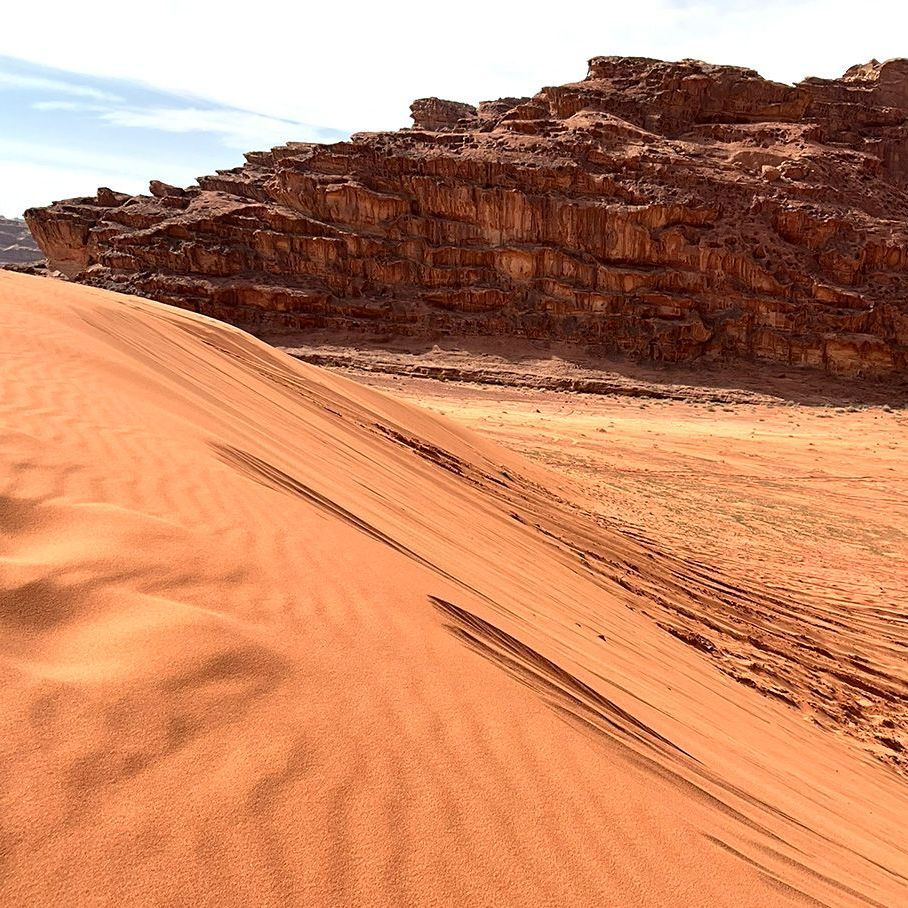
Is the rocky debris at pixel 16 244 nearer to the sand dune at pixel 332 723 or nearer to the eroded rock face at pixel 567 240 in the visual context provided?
the eroded rock face at pixel 567 240

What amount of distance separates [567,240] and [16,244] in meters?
82.8

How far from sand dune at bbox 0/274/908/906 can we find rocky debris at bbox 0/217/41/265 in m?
88.5

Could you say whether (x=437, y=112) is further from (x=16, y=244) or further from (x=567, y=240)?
(x=16, y=244)

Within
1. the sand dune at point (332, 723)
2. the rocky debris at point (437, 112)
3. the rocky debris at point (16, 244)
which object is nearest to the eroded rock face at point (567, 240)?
the rocky debris at point (437, 112)

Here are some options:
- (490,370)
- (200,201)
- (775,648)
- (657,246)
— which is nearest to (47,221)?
(200,201)

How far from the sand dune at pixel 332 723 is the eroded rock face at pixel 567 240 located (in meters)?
27.5

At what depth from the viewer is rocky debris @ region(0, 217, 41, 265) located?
78.1 m

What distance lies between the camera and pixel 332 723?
200cm

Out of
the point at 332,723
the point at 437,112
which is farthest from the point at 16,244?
the point at 332,723

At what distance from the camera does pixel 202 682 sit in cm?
197

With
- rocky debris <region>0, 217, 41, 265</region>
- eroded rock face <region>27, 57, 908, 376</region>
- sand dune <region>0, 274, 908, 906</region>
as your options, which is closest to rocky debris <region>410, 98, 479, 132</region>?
eroded rock face <region>27, 57, 908, 376</region>

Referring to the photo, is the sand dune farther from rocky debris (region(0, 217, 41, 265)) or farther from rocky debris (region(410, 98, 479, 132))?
rocky debris (region(0, 217, 41, 265))

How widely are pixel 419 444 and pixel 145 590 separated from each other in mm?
6333

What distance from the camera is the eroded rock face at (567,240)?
29.7 meters
